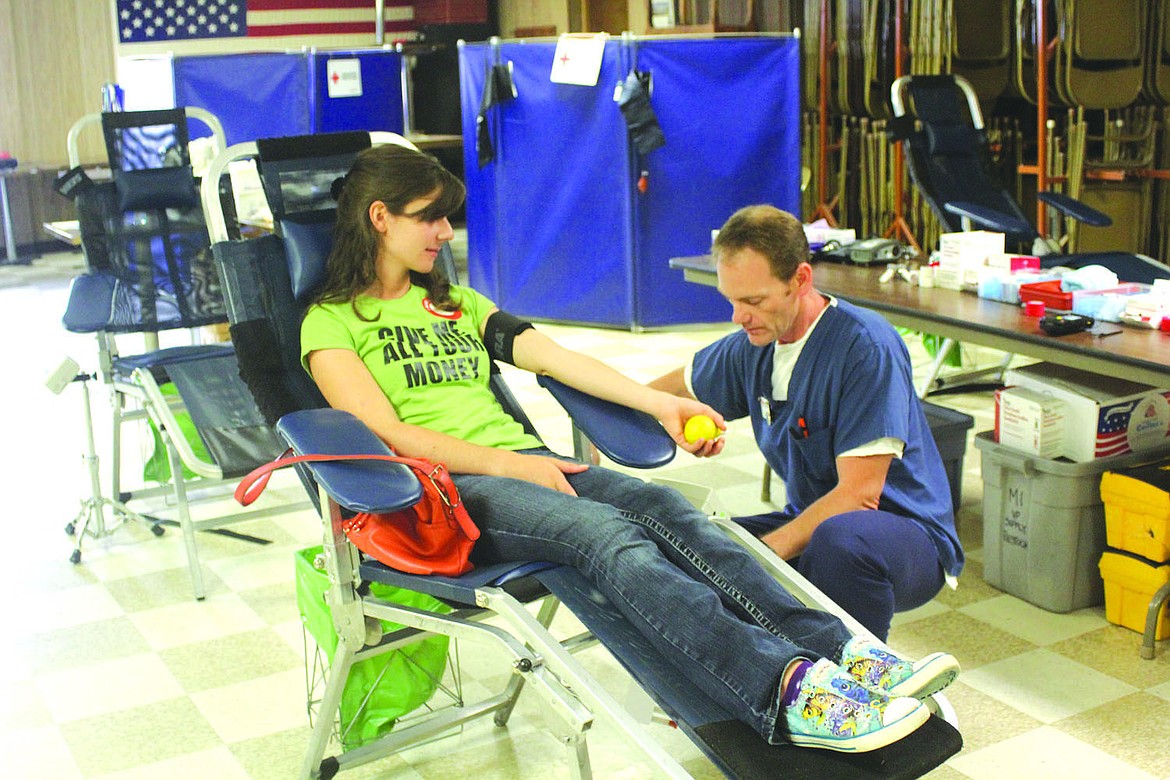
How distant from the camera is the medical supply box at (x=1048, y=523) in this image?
9.98 feet

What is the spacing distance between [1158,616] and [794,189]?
154 inches

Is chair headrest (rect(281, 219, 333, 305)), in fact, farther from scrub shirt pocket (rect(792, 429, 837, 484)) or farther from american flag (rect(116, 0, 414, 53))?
american flag (rect(116, 0, 414, 53))

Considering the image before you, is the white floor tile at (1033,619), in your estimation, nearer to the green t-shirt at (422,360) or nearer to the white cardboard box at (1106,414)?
the white cardboard box at (1106,414)

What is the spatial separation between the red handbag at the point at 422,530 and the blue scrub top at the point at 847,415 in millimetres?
715

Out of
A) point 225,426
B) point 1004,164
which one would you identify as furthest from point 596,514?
point 1004,164

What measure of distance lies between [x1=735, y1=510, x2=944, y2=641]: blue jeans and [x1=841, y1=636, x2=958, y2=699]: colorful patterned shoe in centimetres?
38

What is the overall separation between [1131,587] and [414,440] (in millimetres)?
1754

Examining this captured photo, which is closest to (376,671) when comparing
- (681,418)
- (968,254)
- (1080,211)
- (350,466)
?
(350,466)

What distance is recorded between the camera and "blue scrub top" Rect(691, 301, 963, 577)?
2.35 meters

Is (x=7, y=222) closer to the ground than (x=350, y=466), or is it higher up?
closer to the ground

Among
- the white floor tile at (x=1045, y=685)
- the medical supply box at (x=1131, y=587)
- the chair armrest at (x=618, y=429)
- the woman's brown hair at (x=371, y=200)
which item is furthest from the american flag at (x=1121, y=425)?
the woman's brown hair at (x=371, y=200)

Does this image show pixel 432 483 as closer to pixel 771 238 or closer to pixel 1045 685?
pixel 771 238

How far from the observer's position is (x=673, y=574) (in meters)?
1.92

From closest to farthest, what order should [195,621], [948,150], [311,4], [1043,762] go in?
[1043,762] → [195,621] → [948,150] → [311,4]
